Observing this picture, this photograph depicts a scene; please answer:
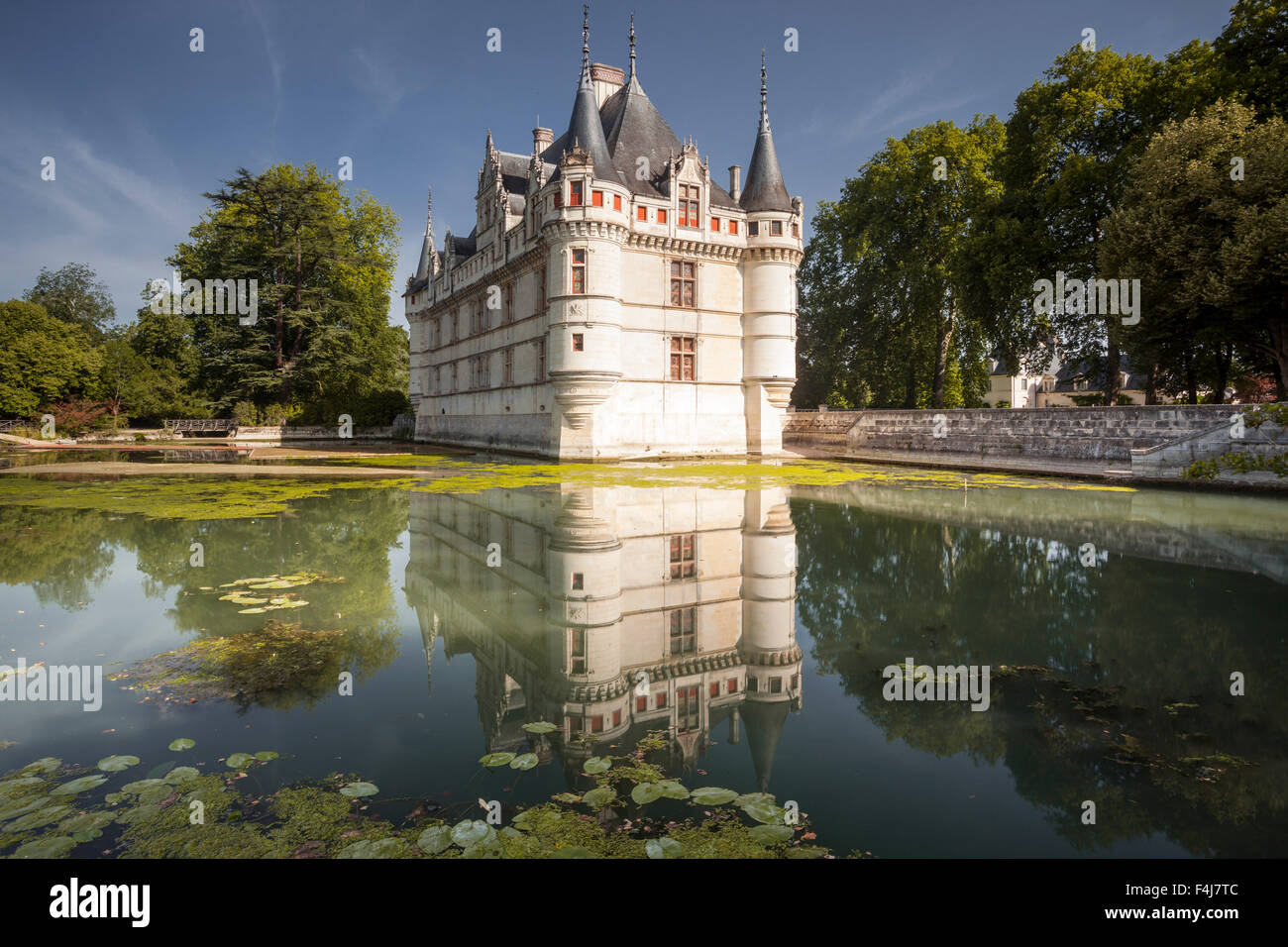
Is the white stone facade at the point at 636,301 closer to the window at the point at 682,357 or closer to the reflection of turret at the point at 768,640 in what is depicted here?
the window at the point at 682,357

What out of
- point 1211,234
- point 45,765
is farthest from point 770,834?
point 1211,234

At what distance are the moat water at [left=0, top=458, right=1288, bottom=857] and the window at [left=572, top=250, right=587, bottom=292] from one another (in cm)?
1609

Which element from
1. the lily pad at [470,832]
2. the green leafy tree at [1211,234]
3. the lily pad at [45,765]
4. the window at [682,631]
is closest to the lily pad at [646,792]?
the lily pad at [470,832]

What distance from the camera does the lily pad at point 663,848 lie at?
276 cm


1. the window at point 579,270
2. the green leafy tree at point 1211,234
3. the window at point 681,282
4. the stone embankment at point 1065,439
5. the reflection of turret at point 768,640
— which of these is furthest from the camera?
the window at point 681,282

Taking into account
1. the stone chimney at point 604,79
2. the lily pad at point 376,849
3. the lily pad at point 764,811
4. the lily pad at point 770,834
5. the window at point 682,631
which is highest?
the stone chimney at point 604,79

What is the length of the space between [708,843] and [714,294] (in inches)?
1083

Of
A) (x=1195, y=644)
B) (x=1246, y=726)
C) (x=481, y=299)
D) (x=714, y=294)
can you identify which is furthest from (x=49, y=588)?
(x=481, y=299)

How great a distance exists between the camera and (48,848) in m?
2.75

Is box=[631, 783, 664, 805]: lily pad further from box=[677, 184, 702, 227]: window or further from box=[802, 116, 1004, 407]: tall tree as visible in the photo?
box=[802, 116, 1004, 407]: tall tree

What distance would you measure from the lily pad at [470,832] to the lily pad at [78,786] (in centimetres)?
190

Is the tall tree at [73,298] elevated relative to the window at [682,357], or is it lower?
elevated

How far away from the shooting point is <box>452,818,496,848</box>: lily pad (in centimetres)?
285

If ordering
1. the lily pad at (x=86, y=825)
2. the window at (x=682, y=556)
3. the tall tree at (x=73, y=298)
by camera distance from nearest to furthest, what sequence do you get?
the lily pad at (x=86, y=825)
the window at (x=682, y=556)
the tall tree at (x=73, y=298)
